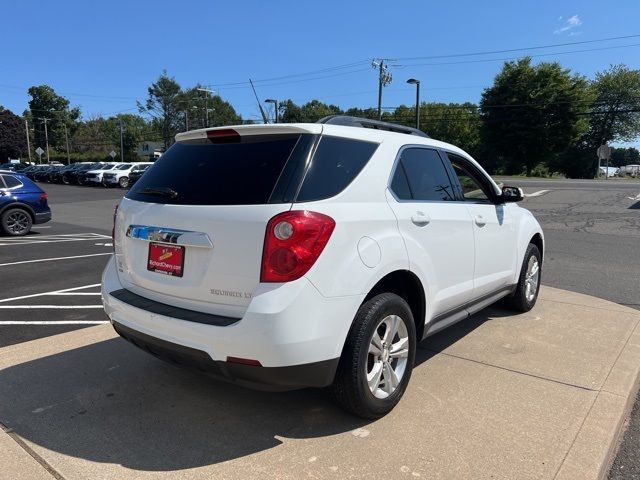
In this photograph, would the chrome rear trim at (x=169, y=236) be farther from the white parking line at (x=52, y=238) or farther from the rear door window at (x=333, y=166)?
the white parking line at (x=52, y=238)

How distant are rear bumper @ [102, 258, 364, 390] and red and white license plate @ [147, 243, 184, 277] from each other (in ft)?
0.79

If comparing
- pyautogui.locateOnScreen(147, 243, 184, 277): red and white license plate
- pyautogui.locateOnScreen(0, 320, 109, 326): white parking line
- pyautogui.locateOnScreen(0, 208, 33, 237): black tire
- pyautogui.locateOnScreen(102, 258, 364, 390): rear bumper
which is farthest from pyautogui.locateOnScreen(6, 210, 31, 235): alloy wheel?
pyautogui.locateOnScreen(102, 258, 364, 390): rear bumper

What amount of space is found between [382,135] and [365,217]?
0.78 meters

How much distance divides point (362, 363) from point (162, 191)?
5.27 ft

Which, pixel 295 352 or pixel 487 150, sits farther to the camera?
pixel 487 150

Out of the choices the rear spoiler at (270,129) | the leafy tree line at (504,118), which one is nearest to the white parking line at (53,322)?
the rear spoiler at (270,129)

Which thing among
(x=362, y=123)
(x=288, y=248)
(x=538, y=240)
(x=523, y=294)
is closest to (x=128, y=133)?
(x=538, y=240)

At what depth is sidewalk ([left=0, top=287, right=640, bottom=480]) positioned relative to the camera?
8.61 feet

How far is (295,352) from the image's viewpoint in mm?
2551

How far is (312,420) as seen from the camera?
10.2 feet

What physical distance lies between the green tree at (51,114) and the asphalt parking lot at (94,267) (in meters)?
92.0

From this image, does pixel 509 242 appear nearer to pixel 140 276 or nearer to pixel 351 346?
pixel 351 346

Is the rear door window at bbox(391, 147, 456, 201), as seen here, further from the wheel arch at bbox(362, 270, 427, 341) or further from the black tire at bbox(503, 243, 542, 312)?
the black tire at bbox(503, 243, 542, 312)

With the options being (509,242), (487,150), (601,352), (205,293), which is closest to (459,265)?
(509,242)
